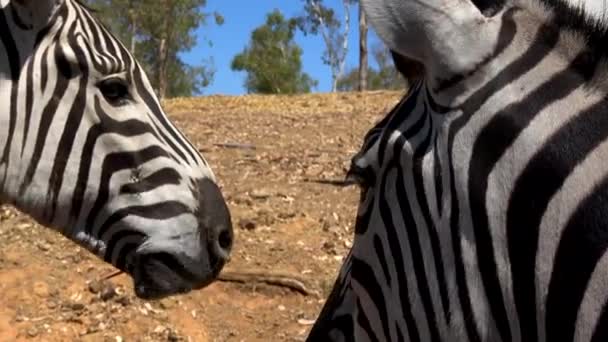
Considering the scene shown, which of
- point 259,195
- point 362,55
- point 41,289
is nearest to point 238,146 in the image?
point 259,195

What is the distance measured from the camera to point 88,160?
10.1 feet

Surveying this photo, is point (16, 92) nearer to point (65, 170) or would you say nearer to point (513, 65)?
point (65, 170)

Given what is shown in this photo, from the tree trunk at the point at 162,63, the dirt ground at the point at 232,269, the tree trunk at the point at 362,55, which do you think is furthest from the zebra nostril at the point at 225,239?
the tree trunk at the point at 162,63

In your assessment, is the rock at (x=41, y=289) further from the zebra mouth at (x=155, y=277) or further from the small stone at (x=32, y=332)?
the zebra mouth at (x=155, y=277)

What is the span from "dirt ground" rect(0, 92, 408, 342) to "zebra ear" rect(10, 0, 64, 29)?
8.79 feet

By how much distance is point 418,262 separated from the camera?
1.44 meters

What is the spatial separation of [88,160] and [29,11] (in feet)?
1.91

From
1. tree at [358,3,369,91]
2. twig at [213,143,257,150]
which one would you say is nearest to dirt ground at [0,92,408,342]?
twig at [213,143,257,150]

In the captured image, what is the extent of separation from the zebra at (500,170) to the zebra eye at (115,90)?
72.8 inches

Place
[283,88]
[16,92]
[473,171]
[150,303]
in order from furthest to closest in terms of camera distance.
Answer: [283,88] < [150,303] < [16,92] < [473,171]

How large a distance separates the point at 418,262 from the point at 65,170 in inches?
77.2

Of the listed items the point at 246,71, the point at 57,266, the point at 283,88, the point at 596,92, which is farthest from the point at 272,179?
the point at 246,71

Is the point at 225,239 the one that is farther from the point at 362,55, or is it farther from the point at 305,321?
the point at 362,55

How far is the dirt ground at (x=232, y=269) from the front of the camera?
5305mm
